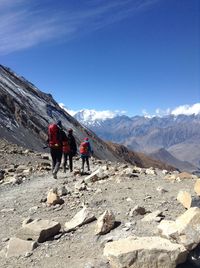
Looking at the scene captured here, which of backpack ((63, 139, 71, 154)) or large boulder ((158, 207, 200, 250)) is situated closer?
large boulder ((158, 207, 200, 250))

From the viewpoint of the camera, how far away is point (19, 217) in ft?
40.9

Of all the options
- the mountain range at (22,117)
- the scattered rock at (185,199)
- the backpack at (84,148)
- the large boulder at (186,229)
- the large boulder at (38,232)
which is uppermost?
the mountain range at (22,117)

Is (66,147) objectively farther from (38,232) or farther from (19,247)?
(19,247)

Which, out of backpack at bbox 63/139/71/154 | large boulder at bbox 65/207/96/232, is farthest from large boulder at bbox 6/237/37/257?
backpack at bbox 63/139/71/154

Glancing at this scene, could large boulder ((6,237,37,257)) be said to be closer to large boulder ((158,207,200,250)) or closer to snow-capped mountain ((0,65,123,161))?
large boulder ((158,207,200,250))

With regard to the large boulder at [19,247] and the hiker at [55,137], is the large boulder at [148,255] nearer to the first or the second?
the large boulder at [19,247]

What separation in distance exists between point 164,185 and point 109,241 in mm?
5754

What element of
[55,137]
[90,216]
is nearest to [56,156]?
[55,137]

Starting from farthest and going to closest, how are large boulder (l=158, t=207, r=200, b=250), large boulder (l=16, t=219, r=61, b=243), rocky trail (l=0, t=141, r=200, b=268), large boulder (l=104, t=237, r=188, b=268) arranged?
large boulder (l=16, t=219, r=61, b=243)
rocky trail (l=0, t=141, r=200, b=268)
large boulder (l=158, t=207, r=200, b=250)
large boulder (l=104, t=237, r=188, b=268)

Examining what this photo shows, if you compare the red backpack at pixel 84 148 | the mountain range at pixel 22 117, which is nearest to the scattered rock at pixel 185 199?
the red backpack at pixel 84 148

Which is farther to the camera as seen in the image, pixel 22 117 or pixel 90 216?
pixel 22 117

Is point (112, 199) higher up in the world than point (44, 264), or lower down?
higher up

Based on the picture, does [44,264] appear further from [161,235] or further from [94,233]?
[161,235]

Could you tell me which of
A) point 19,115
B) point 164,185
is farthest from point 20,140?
point 164,185
